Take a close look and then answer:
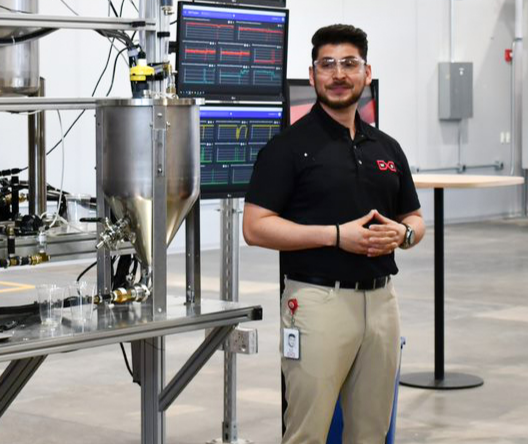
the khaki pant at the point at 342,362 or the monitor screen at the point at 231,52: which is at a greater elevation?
the monitor screen at the point at 231,52

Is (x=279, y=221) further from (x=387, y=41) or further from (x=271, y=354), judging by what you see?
(x=387, y=41)

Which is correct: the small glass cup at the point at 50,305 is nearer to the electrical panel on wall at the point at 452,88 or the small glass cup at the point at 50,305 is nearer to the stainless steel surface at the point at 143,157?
the stainless steel surface at the point at 143,157

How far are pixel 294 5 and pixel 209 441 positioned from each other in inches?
310

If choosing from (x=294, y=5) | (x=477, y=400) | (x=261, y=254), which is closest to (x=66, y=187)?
(x=261, y=254)

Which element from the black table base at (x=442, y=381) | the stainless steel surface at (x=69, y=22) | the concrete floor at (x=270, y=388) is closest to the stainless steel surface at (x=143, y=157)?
the stainless steel surface at (x=69, y=22)

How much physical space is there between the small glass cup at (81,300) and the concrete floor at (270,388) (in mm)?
1364

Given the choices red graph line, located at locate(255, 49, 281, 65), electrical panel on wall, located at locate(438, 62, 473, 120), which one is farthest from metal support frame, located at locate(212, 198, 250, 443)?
electrical panel on wall, located at locate(438, 62, 473, 120)

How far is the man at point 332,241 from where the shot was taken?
278 cm

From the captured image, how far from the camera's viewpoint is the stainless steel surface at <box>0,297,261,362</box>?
2613 millimetres

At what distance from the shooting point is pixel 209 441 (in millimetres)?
4184

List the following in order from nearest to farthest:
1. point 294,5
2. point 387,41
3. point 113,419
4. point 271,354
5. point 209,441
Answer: point 209,441, point 113,419, point 271,354, point 294,5, point 387,41

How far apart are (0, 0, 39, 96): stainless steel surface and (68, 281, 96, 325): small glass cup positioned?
2.67ft

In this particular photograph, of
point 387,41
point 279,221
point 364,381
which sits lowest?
point 364,381

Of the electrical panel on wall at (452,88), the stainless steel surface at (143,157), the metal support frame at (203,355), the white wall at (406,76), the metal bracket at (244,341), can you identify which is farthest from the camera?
the electrical panel on wall at (452,88)
